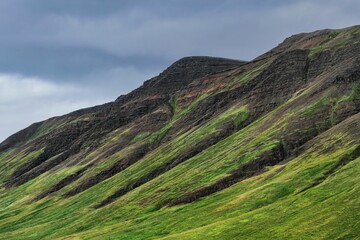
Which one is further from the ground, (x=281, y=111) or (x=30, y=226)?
(x=281, y=111)

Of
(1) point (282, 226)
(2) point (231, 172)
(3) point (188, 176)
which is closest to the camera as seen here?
(1) point (282, 226)

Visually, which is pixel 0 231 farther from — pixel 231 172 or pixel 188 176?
pixel 231 172

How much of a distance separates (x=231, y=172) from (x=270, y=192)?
1425 inches

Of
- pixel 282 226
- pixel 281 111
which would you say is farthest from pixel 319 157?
pixel 281 111

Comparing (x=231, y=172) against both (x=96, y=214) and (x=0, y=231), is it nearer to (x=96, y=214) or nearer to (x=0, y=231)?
(x=96, y=214)

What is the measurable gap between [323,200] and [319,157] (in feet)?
108

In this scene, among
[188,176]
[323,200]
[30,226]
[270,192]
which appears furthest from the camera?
[30,226]

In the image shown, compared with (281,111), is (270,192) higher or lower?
lower

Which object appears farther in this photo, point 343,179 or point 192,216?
point 192,216

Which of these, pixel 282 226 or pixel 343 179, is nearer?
pixel 282 226

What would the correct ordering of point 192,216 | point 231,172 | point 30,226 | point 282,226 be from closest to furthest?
point 282,226, point 192,216, point 231,172, point 30,226

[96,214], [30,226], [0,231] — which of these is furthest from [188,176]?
[0,231]

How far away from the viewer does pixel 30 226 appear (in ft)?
589

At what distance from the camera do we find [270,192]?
4360 inches
